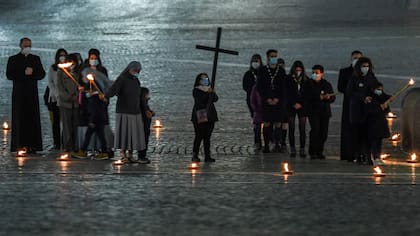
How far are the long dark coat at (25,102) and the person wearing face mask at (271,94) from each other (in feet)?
10.6

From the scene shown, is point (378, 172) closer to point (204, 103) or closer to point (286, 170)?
point (286, 170)

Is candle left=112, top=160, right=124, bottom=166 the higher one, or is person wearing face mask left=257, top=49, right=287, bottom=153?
person wearing face mask left=257, top=49, right=287, bottom=153

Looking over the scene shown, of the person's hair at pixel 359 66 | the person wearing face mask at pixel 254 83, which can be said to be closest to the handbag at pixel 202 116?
the person wearing face mask at pixel 254 83

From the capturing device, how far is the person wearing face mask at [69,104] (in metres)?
19.3

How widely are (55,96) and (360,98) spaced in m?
4.51

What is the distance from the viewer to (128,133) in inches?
715

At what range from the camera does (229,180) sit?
16.4m

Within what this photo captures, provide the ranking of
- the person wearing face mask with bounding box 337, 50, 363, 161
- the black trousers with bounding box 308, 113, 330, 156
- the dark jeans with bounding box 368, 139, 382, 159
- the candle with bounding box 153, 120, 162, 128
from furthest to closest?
the candle with bounding box 153, 120, 162, 128 → the black trousers with bounding box 308, 113, 330, 156 → the person wearing face mask with bounding box 337, 50, 363, 161 → the dark jeans with bounding box 368, 139, 382, 159

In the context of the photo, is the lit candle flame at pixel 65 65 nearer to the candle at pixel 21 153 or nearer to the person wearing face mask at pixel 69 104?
the person wearing face mask at pixel 69 104

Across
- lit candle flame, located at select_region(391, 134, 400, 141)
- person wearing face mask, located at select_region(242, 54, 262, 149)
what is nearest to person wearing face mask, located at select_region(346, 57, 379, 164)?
person wearing face mask, located at select_region(242, 54, 262, 149)

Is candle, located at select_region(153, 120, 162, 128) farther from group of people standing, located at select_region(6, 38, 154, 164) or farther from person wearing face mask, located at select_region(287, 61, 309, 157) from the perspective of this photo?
person wearing face mask, located at select_region(287, 61, 309, 157)

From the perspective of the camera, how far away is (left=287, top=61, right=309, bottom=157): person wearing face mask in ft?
63.7

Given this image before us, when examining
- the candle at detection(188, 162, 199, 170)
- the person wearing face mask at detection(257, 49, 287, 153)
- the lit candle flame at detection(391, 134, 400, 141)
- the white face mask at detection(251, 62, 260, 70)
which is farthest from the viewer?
the lit candle flame at detection(391, 134, 400, 141)

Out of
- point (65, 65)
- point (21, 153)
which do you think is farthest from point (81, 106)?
point (21, 153)
